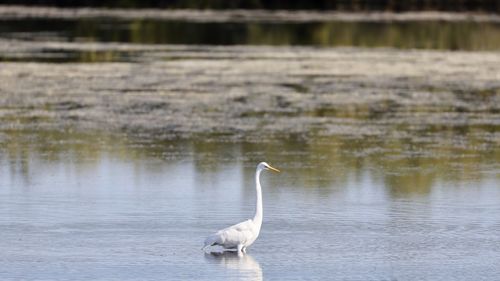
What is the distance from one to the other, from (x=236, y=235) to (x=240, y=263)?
23 centimetres

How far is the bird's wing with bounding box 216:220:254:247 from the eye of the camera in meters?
9.90

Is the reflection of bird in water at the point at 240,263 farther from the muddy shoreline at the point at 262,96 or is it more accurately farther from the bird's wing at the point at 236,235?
the muddy shoreline at the point at 262,96

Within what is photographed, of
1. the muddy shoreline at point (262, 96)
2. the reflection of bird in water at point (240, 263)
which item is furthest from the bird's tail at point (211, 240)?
the muddy shoreline at point (262, 96)

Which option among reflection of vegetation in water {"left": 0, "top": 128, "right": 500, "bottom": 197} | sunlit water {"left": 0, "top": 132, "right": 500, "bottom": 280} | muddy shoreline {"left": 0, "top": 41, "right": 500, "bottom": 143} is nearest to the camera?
sunlit water {"left": 0, "top": 132, "right": 500, "bottom": 280}

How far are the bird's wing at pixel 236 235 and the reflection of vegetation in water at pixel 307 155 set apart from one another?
11.5 ft

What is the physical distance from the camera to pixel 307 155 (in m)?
15.8

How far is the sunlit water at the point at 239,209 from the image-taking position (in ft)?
31.7

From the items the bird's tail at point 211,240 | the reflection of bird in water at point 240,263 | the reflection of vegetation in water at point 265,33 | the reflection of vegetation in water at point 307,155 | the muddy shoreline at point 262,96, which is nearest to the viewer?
the reflection of bird in water at point 240,263

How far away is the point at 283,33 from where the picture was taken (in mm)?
38469

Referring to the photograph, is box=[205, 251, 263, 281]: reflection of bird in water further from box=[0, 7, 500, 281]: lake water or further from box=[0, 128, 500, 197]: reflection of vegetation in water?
box=[0, 128, 500, 197]: reflection of vegetation in water

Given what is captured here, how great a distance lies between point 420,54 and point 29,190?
18955mm

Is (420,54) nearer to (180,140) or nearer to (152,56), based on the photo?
(152,56)

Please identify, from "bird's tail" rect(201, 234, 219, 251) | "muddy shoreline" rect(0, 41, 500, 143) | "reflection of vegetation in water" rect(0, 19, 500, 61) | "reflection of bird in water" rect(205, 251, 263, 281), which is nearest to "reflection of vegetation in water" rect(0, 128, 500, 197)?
"muddy shoreline" rect(0, 41, 500, 143)

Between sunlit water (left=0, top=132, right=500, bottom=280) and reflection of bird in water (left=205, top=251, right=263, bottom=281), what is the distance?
0.6 inches
